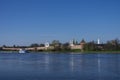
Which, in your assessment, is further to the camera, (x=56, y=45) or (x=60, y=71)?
(x=56, y=45)

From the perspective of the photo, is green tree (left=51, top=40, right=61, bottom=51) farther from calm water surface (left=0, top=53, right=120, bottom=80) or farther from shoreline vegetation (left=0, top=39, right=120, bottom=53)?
calm water surface (left=0, top=53, right=120, bottom=80)

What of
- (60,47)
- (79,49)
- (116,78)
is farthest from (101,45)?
(116,78)

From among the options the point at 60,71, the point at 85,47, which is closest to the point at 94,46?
the point at 85,47

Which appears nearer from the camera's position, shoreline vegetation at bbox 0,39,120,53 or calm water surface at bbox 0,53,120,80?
calm water surface at bbox 0,53,120,80

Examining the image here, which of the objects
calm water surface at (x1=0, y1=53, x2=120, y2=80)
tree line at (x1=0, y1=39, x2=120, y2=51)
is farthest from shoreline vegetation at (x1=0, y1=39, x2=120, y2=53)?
calm water surface at (x1=0, y1=53, x2=120, y2=80)

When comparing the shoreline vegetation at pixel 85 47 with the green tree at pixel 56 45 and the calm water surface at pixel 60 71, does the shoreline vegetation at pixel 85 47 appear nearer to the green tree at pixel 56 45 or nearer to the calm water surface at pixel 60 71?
the green tree at pixel 56 45

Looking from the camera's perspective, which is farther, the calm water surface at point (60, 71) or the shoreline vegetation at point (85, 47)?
the shoreline vegetation at point (85, 47)

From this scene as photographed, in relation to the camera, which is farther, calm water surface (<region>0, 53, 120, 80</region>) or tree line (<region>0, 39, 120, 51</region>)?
tree line (<region>0, 39, 120, 51</region>)

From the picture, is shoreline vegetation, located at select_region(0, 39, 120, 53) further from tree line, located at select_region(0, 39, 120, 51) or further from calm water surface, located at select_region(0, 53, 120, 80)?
calm water surface, located at select_region(0, 53, 120, 80)

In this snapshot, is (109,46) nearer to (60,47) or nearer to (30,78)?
(60,47)

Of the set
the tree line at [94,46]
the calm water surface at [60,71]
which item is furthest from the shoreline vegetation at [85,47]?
the calm water surface at [60,71]

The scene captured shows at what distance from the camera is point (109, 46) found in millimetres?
160375

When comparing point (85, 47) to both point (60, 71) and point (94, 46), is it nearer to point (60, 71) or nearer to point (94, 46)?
point (94, 46)

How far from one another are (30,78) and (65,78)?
3.00 meters
